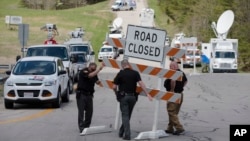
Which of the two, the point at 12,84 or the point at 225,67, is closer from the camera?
the point at 12,84

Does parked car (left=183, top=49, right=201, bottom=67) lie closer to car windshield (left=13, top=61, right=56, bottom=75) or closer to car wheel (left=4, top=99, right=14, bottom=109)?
car windshield (left=13, top=61, right=56, bottom=75)

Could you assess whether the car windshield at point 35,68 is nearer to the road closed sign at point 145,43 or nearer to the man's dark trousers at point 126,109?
the road closed sign at point 145,43

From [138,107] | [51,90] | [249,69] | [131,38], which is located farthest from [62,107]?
[249,69]

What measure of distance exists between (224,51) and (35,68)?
3131 centimetres

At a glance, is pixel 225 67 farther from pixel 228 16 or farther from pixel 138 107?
pixel 138 107

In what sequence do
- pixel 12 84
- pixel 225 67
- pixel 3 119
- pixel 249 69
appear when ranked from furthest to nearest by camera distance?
pixel 249 69 → pixel 225 67 → pixel 12 84 → pixel 3 119

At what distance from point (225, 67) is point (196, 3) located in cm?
2766

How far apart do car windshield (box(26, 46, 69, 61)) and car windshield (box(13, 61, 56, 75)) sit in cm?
645

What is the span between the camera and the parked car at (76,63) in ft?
99.2

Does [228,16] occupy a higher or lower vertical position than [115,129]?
higher

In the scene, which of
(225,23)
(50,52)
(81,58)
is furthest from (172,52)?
(225,23)

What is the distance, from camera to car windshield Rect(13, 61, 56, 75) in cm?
2219

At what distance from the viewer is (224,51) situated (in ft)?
169

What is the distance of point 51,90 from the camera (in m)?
21.3
